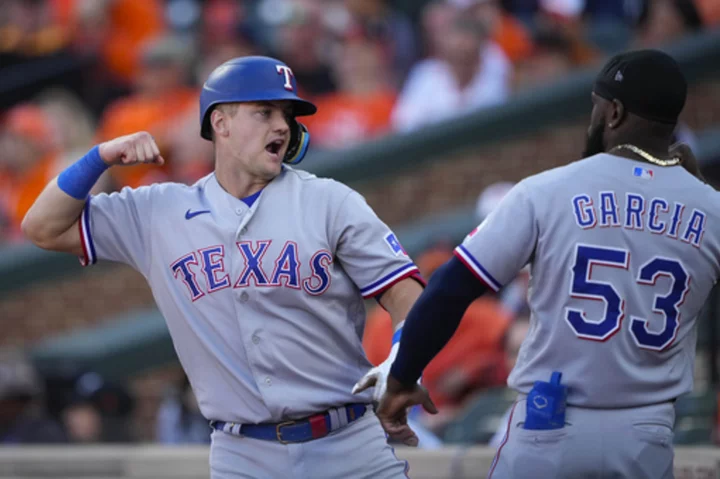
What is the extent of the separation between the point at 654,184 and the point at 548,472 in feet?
2.63

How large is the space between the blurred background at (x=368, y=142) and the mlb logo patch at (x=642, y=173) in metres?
3.08

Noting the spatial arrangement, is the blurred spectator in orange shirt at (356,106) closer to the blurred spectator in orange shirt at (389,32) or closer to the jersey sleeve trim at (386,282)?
the blurred spectator in orange shirt at (389,32)

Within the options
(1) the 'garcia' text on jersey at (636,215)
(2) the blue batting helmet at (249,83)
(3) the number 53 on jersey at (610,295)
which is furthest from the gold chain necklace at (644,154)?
(2) the blue batting helmet at (249,83)

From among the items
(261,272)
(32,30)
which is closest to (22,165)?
(32,30)

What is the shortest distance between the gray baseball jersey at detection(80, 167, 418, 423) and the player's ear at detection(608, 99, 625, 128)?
0.78 meters

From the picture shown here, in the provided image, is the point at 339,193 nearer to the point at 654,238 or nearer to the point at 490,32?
the point at 654,238

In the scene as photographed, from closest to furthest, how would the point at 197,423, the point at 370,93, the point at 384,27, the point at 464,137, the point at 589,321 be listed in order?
the point at 589,321
the point at 197,423
the point at 464,137
the point at 370,93
the point at 384,27

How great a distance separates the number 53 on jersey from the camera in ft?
10.1

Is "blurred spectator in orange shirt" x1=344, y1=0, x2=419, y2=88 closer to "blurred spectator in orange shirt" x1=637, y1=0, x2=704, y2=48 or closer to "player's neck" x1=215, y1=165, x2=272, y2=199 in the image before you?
"blurred spectator in orange shirt" x1=637, y1=0, x2=704, y2=48

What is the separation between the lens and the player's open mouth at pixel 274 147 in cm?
373

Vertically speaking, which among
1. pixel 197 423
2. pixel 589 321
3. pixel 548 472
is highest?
pixel 589 321

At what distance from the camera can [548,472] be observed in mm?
3115

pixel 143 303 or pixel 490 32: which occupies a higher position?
pixel 490 32

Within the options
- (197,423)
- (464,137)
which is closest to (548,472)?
(197,423)
